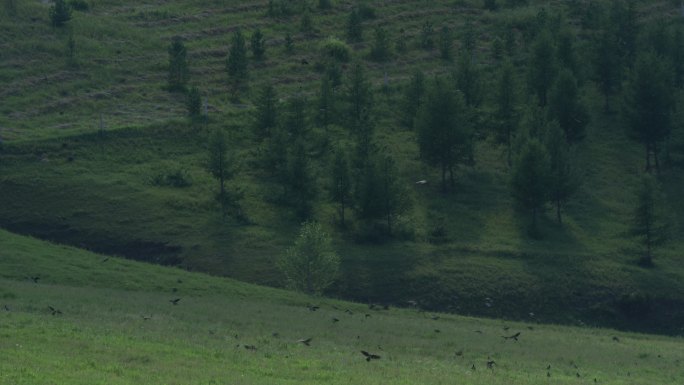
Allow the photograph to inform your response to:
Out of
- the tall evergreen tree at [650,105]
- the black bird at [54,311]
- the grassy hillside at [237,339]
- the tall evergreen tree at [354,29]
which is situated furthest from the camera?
the tall evergreen tree at [354,29]

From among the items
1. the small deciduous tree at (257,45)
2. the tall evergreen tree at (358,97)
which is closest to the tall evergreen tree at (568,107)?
the tall evergreen tree at (358,97)

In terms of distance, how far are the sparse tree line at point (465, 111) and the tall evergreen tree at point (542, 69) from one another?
12cm

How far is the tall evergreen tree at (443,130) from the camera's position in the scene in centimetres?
10338

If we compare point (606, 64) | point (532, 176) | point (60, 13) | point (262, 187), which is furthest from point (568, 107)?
point (60, 13)

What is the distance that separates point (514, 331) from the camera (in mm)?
63906

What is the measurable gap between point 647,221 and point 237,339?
57.0 metres

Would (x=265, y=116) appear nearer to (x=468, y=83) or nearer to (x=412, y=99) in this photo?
(x=412, y=99)

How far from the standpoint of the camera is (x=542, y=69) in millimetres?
120688

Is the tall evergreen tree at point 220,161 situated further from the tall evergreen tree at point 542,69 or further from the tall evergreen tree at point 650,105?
the tall evergreen tree at point 650,105

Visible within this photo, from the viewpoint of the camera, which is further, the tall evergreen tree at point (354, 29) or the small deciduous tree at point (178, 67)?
the tall evergreen tree at point (354, 29)

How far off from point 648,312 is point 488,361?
4273 cm

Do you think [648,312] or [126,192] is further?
[126,192]

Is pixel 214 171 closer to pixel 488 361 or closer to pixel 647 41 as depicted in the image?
pixel 488 361

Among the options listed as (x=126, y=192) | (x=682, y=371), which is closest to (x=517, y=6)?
(x=126, y=192)
